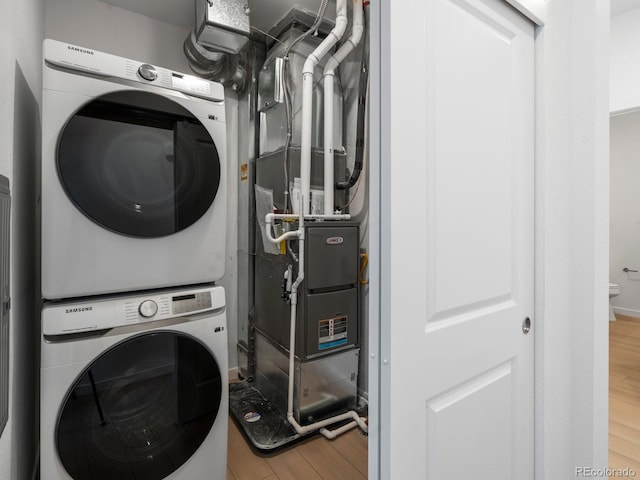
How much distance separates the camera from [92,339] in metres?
1.11

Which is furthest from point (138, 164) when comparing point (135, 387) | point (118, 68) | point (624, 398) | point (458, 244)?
point (624, 398)

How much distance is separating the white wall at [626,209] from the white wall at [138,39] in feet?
14.4

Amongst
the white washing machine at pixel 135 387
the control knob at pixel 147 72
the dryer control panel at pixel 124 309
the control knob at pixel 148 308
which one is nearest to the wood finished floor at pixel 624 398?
the white washing machine at pixel 135 387

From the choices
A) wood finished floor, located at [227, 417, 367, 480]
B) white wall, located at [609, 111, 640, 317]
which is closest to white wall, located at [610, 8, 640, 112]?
white wall, located at [609, 111, 640, 317]

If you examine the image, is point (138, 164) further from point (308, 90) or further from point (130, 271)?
point (308, 90)

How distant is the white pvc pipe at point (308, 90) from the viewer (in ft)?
6.71

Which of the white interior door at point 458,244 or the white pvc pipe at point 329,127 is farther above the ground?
the white pvc pipe at point 329,127

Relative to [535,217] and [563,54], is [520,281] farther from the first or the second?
[563,54]

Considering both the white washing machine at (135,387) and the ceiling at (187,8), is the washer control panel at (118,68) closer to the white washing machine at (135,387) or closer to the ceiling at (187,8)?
the white washing machine at (135,387)

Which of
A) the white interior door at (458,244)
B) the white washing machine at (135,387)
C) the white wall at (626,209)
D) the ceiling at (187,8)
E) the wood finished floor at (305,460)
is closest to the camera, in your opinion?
the white interior door at (458,244)

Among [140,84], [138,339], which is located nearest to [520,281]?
[138,339]

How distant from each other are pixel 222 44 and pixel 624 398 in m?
3.46

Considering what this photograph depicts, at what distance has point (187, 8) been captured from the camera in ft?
7.13

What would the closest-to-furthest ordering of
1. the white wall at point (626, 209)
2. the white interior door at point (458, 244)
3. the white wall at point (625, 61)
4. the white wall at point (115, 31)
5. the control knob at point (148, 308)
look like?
1. the white interior door at point (458, 244)
2. the control knob at point (148, 308)
3. the white wall at point (115, 31)
4. the white wall at point (625, 61)
5. the white wall at point (626, 209)
